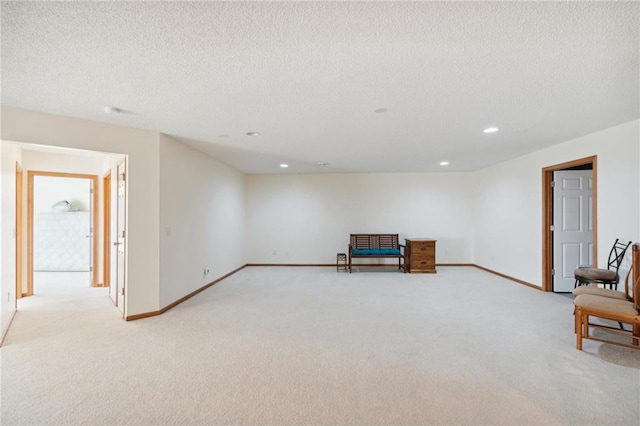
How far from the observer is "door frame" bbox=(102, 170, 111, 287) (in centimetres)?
518

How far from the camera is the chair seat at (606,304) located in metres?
2.54

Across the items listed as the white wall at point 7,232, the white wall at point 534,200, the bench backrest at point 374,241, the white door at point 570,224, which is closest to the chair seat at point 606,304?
the white wall at point 534,200

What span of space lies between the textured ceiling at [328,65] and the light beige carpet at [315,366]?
7.39ft

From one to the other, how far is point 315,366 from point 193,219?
3200 millimetres

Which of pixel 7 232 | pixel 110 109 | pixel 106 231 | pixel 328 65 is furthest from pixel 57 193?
pixel 328 65

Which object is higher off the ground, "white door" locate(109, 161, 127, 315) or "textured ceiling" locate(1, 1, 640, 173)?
"textured ceiling" locate(1, 1, 640, 173)

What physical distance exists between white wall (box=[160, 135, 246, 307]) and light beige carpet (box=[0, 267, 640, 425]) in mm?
621

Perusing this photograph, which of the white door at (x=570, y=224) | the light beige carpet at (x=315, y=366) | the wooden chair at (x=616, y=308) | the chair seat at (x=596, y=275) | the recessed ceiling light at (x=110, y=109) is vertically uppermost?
the recessed ceiling light at (x=110, y=109)

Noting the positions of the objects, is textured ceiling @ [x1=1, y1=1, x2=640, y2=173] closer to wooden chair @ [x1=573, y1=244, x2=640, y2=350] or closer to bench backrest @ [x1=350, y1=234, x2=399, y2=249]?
wooden chair @ [x1=573, y1=244, x2=640, y2=350]

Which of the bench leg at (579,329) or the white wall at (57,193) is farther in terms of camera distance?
the white wall at (57,193)

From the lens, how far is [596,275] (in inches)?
137

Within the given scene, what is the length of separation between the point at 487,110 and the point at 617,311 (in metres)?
2.08

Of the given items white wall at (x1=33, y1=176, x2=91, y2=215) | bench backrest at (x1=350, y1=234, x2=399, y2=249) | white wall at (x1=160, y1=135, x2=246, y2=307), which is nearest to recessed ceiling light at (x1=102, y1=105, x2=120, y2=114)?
white wall at (x1=160, y1=135, x2=246, y2=307)

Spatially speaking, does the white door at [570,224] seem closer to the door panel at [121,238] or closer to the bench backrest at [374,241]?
the bench backrest at [374,241]
